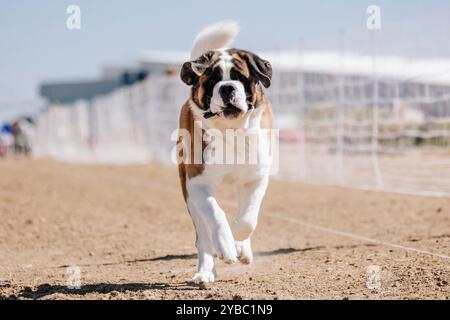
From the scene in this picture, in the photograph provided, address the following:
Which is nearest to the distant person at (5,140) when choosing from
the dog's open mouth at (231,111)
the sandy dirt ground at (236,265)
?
the sandy dirt ground at (236,265)

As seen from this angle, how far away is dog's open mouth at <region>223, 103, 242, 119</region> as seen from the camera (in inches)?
206

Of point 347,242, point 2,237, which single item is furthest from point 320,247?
point 2,237

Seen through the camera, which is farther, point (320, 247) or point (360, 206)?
point (360, 206)

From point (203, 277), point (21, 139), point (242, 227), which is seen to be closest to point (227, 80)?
point (242, 227)

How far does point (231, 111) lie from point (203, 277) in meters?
1.30

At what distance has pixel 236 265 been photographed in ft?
22.4

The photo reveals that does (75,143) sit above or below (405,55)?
below

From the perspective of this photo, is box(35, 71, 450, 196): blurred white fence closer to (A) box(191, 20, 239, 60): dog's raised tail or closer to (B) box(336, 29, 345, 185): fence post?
(B) box(336, 29, 345, 185): fence post

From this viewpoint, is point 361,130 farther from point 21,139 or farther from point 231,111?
point 21,139

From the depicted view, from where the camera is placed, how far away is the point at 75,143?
3547cm

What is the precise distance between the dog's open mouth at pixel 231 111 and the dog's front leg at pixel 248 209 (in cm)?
68

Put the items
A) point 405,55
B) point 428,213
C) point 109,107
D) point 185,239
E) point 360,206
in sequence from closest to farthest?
point 185,239
point 428,213
point 360,206
point 405,55
point 109,107
